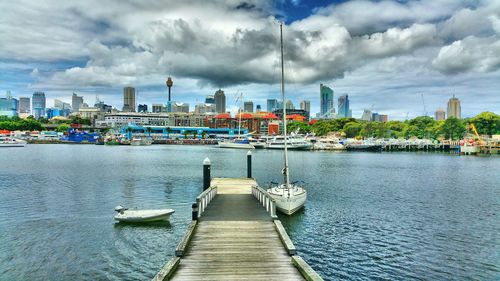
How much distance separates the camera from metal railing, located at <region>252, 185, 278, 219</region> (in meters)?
24.4

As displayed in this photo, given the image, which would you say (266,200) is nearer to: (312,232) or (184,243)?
(312,232)

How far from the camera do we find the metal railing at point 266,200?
80.0 feet

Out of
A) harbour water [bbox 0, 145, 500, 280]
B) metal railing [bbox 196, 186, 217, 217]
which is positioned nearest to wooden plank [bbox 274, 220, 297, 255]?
harbour water [bbox 0, 145, 500, 280]

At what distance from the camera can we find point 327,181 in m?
61.6

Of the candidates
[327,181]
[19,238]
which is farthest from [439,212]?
[19,238]

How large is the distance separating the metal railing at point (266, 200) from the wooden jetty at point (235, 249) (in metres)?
0.07

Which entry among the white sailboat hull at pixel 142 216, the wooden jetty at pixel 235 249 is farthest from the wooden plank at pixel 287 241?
the white sailboat hull at pixel 142 216

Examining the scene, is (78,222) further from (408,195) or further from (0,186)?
(408,195)

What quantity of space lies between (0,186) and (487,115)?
20126 cm

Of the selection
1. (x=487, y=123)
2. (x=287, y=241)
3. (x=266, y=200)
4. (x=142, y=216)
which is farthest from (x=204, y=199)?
(x=487, y=123)

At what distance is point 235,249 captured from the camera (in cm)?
1841

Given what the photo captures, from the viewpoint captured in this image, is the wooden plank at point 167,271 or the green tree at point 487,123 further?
the green tree at point 487,123

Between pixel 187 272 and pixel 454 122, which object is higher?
pixel 454 122

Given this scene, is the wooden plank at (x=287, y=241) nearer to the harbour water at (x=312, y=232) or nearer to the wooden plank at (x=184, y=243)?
the harbour water at (x=312, y=232)
